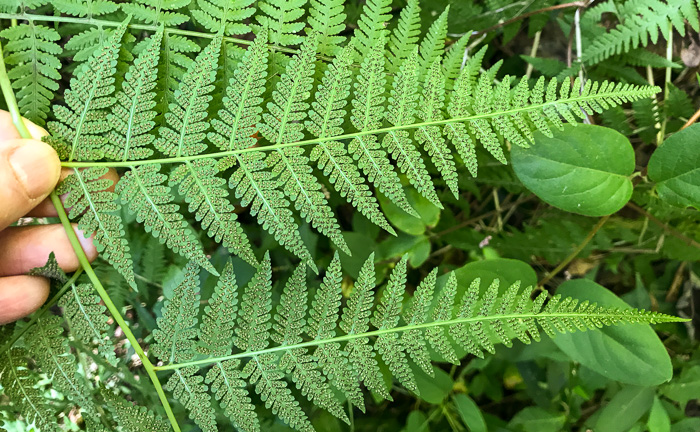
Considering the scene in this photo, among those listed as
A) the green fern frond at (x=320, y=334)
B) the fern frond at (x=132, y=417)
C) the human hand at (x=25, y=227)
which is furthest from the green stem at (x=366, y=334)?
the human hand at (x=25, y=227)

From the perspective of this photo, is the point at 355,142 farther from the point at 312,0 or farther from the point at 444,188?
the point at 444,188

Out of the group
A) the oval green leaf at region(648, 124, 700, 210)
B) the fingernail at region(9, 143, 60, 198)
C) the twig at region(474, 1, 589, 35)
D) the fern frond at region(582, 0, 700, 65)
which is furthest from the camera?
the twig at region(474, 1, 589, 35)

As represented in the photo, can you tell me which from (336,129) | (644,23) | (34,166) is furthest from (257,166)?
(644,23)

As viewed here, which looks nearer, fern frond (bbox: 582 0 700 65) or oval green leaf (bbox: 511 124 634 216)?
oval green leaf (bbox: 511 124 634 216)

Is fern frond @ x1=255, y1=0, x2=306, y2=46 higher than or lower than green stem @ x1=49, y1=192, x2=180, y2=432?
higher

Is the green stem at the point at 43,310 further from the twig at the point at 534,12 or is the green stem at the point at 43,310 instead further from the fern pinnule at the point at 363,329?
the twig at the point at 534,12

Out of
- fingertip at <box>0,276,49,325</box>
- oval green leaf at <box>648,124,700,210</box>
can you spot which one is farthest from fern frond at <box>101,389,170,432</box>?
oval green leaf at <box>648,124,700,210</box>

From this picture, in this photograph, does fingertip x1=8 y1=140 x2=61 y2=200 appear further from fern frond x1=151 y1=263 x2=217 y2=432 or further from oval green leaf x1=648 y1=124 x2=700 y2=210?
oval green leaf x1=648 y1=124 x2=700 y2=210
